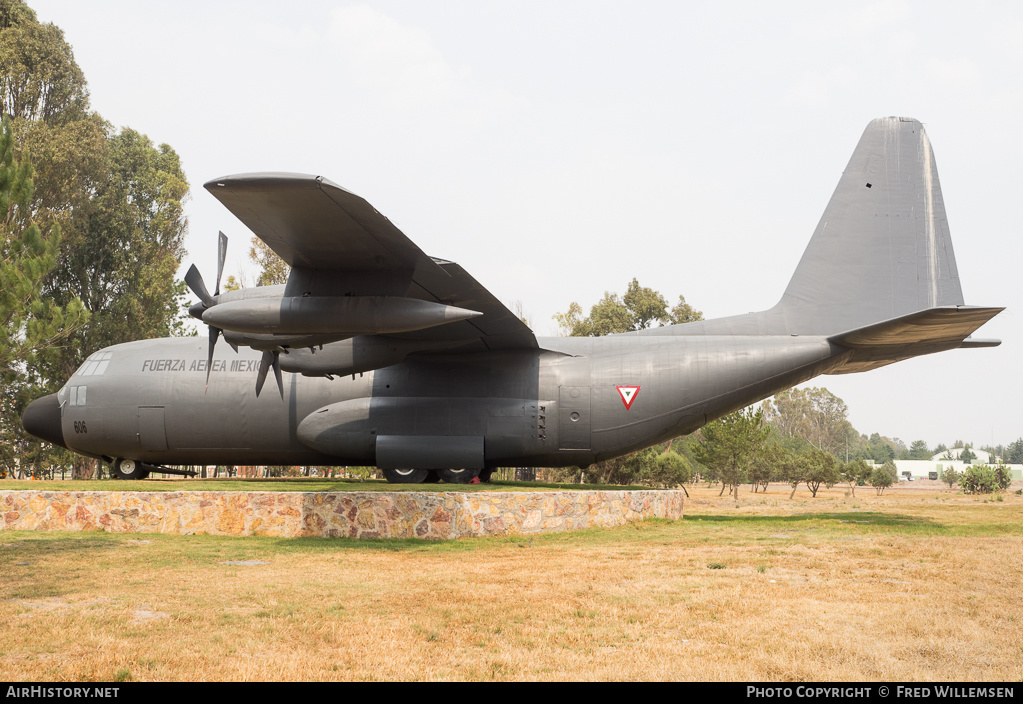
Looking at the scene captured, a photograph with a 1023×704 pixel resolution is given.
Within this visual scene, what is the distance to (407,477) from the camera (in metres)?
17.7

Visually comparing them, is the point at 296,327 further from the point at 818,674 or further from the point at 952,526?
the point at 952,526

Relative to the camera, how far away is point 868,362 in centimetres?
1759

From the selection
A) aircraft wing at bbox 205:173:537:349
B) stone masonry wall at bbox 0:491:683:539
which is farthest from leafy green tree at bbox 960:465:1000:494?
stone masonry wall at bbox 0:491:683:539

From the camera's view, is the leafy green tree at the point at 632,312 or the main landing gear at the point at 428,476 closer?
the main landing gear at the point at 428,476

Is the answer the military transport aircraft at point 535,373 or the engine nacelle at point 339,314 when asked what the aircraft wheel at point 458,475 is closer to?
the military transport aircraft at point 535,373

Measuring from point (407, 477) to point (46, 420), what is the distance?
929 centimetres

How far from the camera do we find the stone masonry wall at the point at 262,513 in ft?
44.3

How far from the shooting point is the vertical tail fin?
54.7 ft

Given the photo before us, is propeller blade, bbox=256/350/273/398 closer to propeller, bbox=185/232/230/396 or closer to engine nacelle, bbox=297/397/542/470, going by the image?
propeller, bbox=185/232/230/396

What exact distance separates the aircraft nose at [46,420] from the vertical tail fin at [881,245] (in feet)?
58.9

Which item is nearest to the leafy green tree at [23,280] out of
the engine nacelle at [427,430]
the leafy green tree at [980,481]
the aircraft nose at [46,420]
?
the aircraft nose at [46,420]

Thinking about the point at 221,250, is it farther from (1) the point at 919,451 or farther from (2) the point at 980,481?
(1) the point at 919,451
